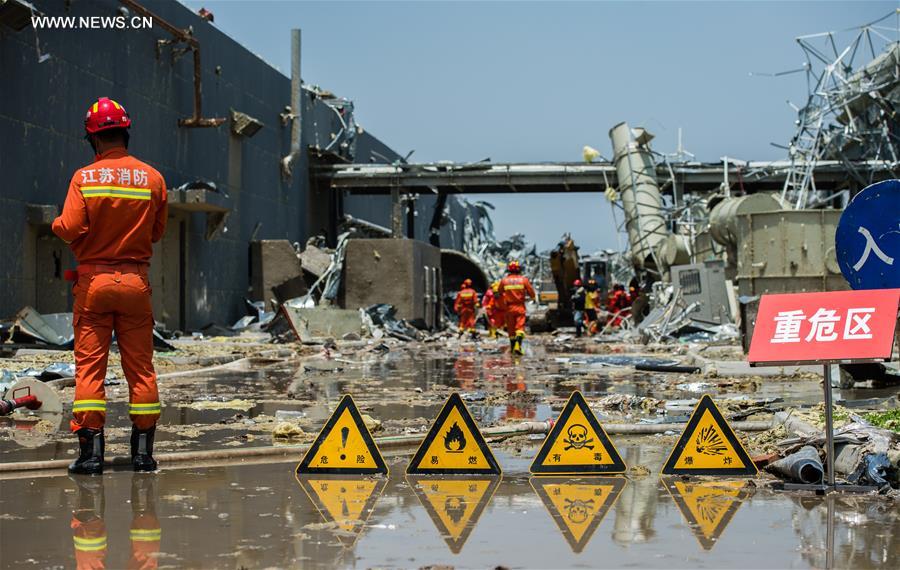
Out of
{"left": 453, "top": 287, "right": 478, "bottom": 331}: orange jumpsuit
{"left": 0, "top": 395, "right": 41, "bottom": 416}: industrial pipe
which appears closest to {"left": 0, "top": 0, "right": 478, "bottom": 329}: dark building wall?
{"left": 453, "top": 287, "right": 478, "bottom": 331}: orange jumpsuit

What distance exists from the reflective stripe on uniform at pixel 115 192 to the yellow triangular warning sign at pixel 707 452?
3.23m

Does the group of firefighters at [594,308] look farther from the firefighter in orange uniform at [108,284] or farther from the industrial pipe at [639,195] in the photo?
the firefighter in orange uniform at [108,284]

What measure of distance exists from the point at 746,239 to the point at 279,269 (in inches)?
491

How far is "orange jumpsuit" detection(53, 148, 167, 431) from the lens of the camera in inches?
248

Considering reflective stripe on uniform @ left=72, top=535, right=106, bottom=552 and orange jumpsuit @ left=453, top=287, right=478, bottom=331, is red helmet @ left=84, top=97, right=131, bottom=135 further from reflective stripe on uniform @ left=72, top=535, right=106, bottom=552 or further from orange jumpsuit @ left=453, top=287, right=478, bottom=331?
orange jumpsuit @ left=453, top=287, right=478, bottom=331

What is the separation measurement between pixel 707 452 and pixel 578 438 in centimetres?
68

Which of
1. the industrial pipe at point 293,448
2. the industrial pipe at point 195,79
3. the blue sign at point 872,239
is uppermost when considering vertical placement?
the industrial pipe at point 195,79

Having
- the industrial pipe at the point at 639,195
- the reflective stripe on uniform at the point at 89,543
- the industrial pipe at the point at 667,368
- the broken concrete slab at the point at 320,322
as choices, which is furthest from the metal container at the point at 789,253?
the reflective stripe on uniform at the point at 89,543

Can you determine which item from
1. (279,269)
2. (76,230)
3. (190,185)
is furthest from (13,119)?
(76,230)

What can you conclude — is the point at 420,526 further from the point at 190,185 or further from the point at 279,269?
the point at 279,269

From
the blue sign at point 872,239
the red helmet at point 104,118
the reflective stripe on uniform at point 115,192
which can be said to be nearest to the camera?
the reflective stripe on uniform at point 115,192

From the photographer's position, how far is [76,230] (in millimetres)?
6324

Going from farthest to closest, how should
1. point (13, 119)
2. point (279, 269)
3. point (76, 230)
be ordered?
point (279, 269), point (13, 119), point (76, 230)

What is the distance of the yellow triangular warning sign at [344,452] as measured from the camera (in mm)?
6199
